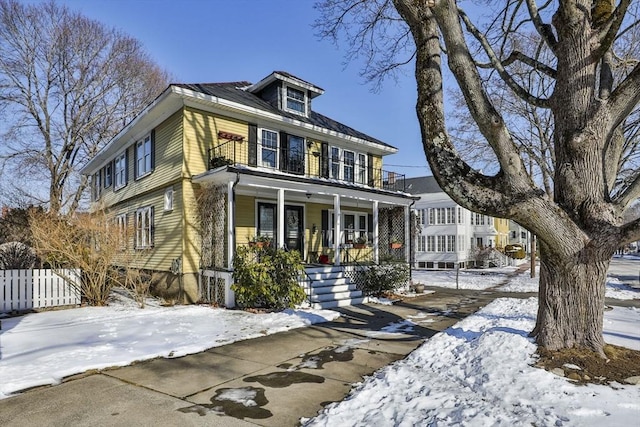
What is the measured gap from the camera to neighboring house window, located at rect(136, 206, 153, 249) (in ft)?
45.1

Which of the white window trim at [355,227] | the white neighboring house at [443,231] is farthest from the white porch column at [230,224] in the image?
the white neighboring house at [443,231]

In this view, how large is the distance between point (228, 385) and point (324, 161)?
11.4m

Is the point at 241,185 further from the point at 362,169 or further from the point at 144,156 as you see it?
the point at 362,169

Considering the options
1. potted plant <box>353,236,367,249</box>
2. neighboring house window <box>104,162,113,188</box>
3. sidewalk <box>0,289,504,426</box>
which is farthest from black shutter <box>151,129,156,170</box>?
sidewalk <box>0,289,504,426</box>

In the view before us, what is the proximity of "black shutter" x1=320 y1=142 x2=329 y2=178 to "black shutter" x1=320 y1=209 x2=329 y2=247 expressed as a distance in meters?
1.64

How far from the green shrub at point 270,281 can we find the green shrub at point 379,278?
10.7ft

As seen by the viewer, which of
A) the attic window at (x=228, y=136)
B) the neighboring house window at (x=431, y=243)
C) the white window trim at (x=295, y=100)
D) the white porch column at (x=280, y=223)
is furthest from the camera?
the neighboring house window at (x=431, y=243)

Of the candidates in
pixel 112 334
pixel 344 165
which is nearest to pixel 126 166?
pixel 344 165

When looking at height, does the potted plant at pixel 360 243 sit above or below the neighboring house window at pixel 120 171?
below

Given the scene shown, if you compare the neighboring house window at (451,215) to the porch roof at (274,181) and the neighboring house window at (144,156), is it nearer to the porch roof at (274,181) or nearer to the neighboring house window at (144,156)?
the porch roof at (274,181)

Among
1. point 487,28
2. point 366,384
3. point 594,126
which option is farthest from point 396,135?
point 366,384

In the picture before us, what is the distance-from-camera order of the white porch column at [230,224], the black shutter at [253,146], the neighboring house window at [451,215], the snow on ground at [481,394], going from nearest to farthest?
the snow on ground at [481,394] → the white porch column at [230,224] → the black shutter at [253,146] → the neighboring house window at [451,215]

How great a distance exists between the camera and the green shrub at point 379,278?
12.6 m

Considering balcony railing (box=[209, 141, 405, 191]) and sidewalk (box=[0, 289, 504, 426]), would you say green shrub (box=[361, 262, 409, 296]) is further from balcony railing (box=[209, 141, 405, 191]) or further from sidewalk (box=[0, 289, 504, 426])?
sidewalk (box=[0, 289, 504, 426])
